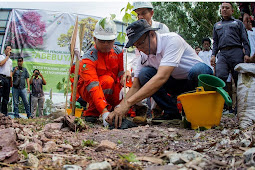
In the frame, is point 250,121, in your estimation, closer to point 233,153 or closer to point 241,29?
point 233,153

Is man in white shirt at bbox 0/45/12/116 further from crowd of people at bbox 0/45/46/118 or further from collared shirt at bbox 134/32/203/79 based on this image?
collared shirt at bbox 134/32/203/79

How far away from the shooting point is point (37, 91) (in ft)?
20.6

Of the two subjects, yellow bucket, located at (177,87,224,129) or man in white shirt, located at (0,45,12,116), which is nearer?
yellow bucket, located at (177,87,224,129)

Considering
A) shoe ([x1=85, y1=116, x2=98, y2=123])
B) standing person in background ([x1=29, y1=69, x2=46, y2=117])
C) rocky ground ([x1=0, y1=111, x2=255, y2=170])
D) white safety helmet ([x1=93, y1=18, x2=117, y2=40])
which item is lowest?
standing person in background ([x1=29, y1=69, x2=46, y2=117])

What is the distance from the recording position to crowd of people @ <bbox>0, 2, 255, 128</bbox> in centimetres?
218

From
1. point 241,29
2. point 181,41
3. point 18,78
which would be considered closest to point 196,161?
point 181,41

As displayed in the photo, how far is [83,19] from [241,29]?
14.2ft

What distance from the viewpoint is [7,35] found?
6797 mm

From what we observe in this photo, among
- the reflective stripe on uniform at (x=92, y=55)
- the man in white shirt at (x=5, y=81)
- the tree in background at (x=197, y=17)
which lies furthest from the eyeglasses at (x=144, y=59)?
the tree in background at (x=197, y=17)

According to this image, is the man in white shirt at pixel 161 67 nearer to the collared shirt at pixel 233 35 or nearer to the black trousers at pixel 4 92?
the collared shirt at pixel 233 35

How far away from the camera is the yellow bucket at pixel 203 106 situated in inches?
76.9

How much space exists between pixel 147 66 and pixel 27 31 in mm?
5299

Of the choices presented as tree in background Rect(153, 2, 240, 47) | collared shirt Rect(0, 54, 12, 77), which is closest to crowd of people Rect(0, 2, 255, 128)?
collared shirt Rect(0, 54, 12, 77)

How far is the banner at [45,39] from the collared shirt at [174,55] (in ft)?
15.1
